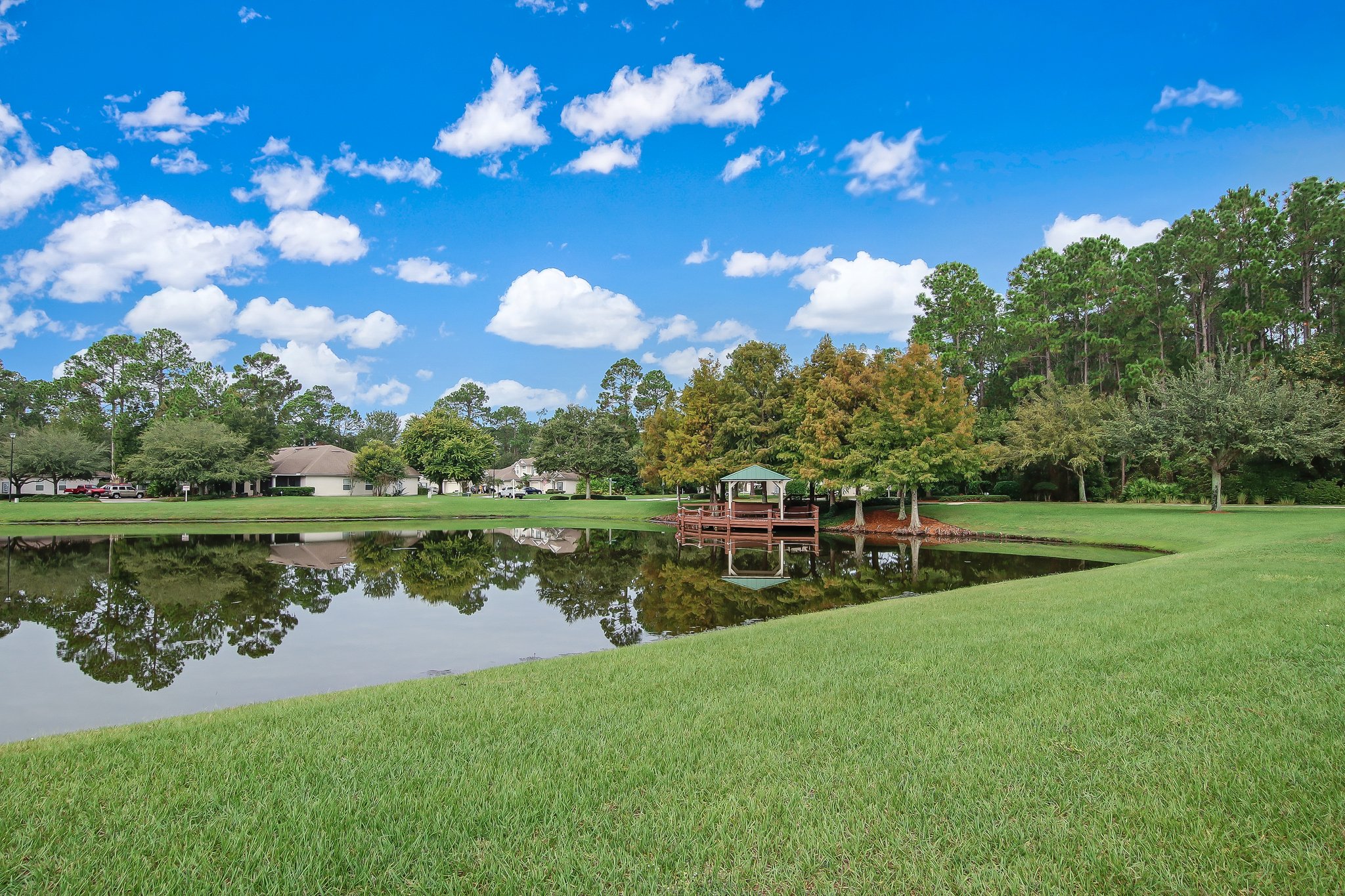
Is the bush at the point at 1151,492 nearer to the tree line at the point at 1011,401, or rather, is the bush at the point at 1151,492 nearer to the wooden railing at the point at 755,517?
the tree line at the point at 1011,401

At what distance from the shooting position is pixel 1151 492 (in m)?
37.8

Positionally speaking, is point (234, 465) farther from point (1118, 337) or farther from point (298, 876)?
point (1118, 337)

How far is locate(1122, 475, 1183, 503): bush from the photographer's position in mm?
37031

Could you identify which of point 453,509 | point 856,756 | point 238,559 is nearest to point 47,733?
point 856,756

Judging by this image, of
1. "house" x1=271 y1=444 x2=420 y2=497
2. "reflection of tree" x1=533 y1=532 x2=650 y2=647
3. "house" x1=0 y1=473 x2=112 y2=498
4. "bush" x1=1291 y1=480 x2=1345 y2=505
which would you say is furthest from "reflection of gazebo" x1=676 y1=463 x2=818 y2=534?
"house" x1=0 y1=473 x2=112 y2=498

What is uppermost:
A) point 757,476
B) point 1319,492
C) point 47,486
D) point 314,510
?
point 47,486

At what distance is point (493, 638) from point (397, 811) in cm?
752

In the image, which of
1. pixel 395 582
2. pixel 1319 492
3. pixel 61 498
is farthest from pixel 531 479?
pixel 1319 492

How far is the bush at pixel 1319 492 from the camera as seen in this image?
100ft

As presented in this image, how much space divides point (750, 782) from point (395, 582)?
15304mm

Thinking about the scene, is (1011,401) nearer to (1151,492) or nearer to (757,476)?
(1151,492)

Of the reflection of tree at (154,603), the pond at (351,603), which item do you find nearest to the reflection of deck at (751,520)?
the pond at (351,603)

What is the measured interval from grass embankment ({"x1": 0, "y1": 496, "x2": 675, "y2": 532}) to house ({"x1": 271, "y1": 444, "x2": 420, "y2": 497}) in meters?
14.8

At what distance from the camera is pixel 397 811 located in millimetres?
3537
